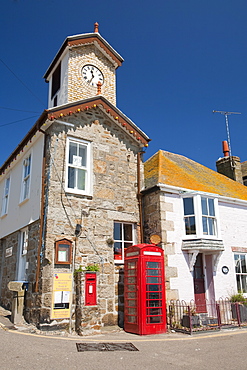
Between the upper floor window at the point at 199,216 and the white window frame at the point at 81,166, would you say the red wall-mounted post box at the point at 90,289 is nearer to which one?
the white window frame at the point at 81,166

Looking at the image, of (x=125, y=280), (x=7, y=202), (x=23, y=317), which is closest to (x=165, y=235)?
(x=125, y=280)

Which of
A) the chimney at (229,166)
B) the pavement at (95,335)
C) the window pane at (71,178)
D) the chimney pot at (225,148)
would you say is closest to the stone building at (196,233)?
the pavement at (95,335)

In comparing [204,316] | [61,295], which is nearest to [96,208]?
[61,295]

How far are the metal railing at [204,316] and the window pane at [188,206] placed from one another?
317cm

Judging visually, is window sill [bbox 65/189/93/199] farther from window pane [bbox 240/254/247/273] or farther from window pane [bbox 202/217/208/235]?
window pane [bbox 240/254/247/273]

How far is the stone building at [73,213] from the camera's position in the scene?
9.99 metres

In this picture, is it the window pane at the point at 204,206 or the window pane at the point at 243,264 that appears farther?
the window pane at the point at 243,264

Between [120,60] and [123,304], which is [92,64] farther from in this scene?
[123,304]

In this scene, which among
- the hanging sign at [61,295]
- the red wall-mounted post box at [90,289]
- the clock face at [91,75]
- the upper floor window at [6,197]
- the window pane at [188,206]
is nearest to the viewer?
the hanging sign at [61,295]

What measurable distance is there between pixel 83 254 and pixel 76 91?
8.16 m

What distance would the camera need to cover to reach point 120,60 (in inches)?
675

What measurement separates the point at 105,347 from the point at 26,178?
733 centimetres

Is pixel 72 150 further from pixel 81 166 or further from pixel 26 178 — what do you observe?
pixel 26 178

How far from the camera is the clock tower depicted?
51.1ft
